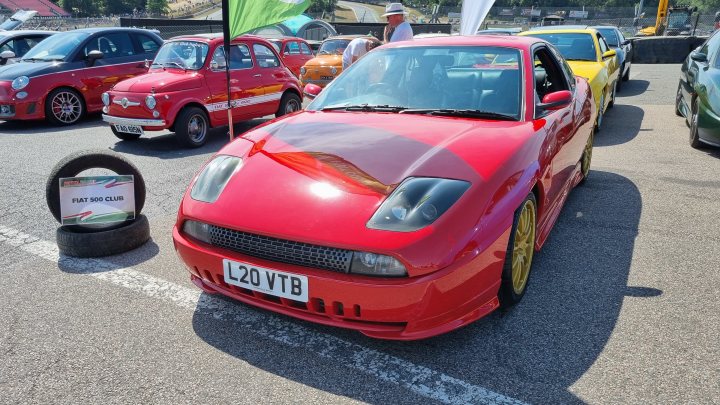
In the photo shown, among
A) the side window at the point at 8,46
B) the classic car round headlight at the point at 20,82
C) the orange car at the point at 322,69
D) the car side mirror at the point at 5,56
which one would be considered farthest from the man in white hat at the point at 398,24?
→ the side window at the point at 8,46

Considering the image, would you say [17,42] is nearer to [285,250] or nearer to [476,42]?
[476,42]

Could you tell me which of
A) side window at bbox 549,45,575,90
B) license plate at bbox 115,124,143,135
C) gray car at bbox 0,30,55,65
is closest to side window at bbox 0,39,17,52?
gray car at bbox 0,30,55,65

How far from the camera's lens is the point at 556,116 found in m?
3.57

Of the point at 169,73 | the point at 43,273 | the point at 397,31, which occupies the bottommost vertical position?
the point at 43,273

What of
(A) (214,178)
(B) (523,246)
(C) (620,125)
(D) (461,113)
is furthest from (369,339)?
(C) (620,125)

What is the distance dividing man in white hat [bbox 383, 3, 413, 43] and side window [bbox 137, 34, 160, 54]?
17.8 ft

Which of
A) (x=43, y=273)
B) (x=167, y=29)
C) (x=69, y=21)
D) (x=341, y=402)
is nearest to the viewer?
(x=341, y=402)

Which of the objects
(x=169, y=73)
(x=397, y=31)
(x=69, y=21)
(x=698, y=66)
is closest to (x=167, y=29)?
(x=169, y=73)

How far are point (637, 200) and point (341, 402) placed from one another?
377 cm

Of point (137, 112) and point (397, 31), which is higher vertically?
point (397, 31)

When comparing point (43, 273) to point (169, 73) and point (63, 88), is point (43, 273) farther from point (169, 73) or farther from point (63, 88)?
point (63, 88)

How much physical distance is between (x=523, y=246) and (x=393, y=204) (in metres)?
0.98

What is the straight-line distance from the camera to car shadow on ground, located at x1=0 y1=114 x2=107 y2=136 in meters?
8.56

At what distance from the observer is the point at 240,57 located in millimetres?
8031
